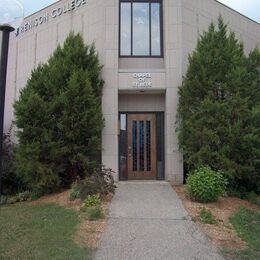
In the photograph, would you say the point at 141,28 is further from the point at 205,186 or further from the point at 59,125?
the point at 205,186

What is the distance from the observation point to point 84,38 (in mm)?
16016

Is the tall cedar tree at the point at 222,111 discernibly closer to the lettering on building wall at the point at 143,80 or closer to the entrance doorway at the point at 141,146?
the lettering on building wall at the point at 143,80

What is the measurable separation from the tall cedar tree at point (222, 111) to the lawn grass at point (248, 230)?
188 centimetres

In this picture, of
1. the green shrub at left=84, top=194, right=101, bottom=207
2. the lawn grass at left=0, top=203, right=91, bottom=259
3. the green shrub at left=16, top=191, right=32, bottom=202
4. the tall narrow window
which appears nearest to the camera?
the lawn grass at left=0, top=203, right=91, bottom=259

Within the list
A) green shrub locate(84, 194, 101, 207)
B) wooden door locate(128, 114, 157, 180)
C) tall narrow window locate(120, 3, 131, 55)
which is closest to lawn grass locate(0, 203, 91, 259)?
green shrub locate(84, 194, 101, 207)

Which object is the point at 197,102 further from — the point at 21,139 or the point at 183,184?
the point at 21,139

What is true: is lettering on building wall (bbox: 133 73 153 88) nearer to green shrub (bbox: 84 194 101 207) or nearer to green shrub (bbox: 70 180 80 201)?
green shrub (bbox: 70 180 80 201)

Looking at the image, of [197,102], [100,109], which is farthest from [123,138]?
[197,102]

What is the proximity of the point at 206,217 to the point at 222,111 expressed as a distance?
387cm

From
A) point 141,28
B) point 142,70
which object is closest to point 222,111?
point 142,70

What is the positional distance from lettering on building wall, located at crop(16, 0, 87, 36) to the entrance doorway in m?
4.49

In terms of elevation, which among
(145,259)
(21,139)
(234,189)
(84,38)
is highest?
(84,38)

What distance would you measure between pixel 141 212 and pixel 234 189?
4.00m

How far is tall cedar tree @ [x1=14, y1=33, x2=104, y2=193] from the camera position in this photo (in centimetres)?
1345
